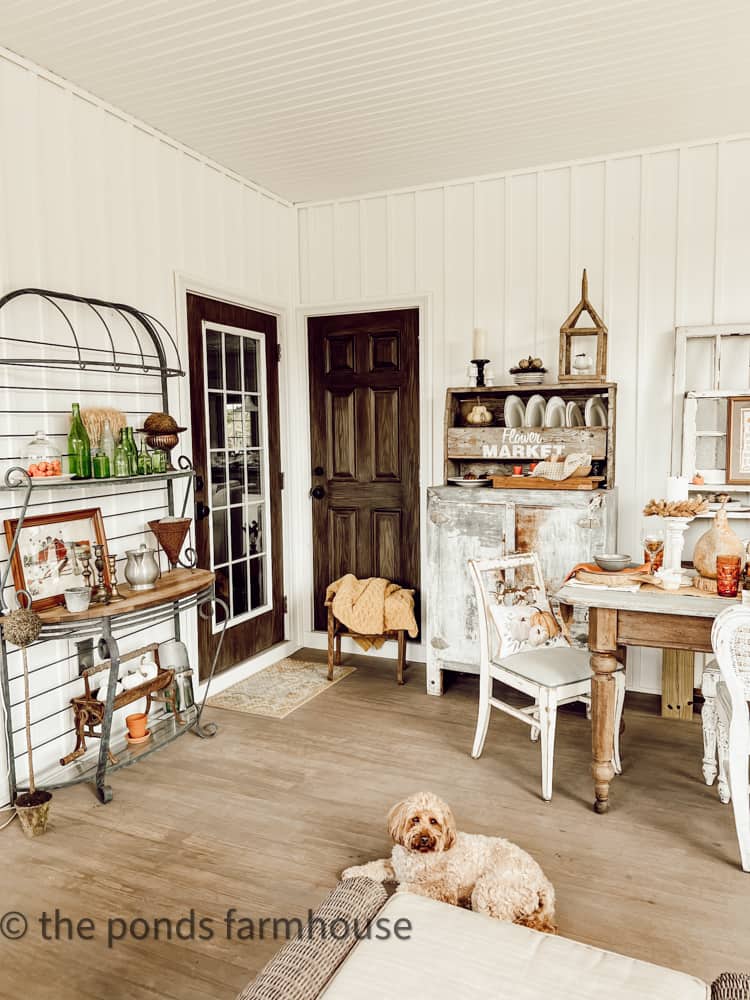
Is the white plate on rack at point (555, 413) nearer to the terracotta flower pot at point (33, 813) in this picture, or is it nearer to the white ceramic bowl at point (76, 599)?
the white ceramic bowl at point (76, 599)

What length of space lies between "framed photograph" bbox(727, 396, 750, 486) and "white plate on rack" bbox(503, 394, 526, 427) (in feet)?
3.59

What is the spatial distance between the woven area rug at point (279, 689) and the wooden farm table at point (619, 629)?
1726 mm

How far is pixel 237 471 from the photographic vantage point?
452cm

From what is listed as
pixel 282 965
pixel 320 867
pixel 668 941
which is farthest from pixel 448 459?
pixel 282 965

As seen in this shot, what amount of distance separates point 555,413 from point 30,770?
3.11 metres

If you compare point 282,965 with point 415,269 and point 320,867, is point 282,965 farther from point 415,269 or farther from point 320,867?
point 415,269

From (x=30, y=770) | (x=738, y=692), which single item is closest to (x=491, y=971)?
(x=738, y=692)

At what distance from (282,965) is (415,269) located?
4.01 meters

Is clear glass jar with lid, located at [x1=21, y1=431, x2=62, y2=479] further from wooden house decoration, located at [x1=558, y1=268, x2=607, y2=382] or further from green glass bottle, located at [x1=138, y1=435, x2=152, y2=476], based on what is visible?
wooden house decoration, located at [x1=558, y1=268, x2=607, y2=382]

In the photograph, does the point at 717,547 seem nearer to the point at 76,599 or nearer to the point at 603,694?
the point at 603,694

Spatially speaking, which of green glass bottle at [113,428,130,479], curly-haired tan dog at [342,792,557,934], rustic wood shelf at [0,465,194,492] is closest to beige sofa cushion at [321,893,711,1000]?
curly-haired tan dog at [342,792,557,934]

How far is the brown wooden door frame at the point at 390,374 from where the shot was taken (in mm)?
4676

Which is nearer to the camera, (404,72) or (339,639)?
(404,72)

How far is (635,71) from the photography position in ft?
10.5
